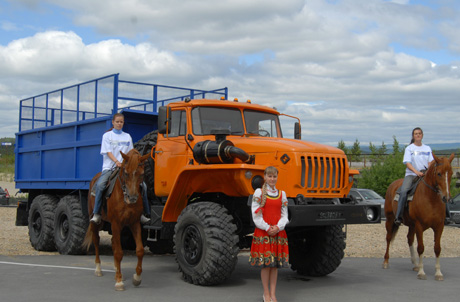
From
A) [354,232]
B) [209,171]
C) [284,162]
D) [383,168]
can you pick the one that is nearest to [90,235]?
[209,171]

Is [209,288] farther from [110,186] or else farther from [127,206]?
[110,186]

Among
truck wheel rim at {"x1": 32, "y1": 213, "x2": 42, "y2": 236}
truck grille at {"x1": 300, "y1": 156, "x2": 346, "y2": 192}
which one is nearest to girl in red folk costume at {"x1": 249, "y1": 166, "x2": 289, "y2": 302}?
truck grille at {"x1": 300, "y1": 156, "x2": 346, "y2": 192}

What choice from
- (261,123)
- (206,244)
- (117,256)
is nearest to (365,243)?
(261,123)

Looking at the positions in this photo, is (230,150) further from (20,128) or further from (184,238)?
(20,128)

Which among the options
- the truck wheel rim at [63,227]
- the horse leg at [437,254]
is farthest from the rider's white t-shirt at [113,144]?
the horse leg at [437,254]

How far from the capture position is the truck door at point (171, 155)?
9.92 meters

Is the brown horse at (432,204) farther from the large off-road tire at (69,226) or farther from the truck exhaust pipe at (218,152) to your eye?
the large off-road tire at (69,226)

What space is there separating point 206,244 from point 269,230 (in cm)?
152

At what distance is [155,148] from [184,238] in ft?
6.94

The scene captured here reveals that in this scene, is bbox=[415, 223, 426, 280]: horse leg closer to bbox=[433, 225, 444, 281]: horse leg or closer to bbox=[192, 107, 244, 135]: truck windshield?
bbox=[433, 225, 444, 281]: horse leg

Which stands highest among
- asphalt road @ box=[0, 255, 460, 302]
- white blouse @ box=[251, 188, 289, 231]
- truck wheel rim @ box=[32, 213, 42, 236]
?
white blouse @ box=[251, 188, 289, 231]

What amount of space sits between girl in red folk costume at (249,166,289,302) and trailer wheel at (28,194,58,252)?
7.59m

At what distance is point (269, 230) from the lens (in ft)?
23.9

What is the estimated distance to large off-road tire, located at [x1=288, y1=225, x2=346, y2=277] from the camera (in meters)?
9.68
